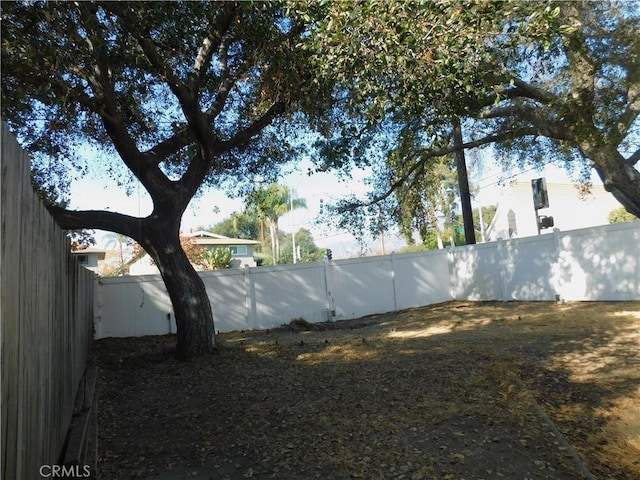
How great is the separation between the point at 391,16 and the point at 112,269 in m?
49.7

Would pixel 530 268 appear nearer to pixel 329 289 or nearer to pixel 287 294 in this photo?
pixel 329 289

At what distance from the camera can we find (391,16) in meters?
5.01

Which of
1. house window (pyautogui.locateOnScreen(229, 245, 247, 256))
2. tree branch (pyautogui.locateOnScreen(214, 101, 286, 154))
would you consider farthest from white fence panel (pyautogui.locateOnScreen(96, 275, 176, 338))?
house window (pyautogui.locateOnScreen(229, 245, 247, 256))

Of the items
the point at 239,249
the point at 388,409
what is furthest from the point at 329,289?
the point at 239,249

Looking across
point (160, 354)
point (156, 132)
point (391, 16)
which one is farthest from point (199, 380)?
point (156, 132)

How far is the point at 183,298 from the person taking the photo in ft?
28.0

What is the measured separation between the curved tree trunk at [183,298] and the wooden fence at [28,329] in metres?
3.88

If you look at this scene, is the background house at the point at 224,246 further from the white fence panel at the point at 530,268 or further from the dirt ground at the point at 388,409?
the dirt ground at the point at 388,409

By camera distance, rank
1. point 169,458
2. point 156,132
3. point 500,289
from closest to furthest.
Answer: point 169,458 → point 156,132 → point 500,289

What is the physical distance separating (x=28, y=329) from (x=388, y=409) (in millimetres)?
3502

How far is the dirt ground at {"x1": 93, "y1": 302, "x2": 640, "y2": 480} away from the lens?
4.01m

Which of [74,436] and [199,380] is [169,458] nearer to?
[74,436]

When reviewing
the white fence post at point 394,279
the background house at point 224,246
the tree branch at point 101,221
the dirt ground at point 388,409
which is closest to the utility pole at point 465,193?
the white fence post at point 394,279

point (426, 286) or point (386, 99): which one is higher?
point (386, 99)
